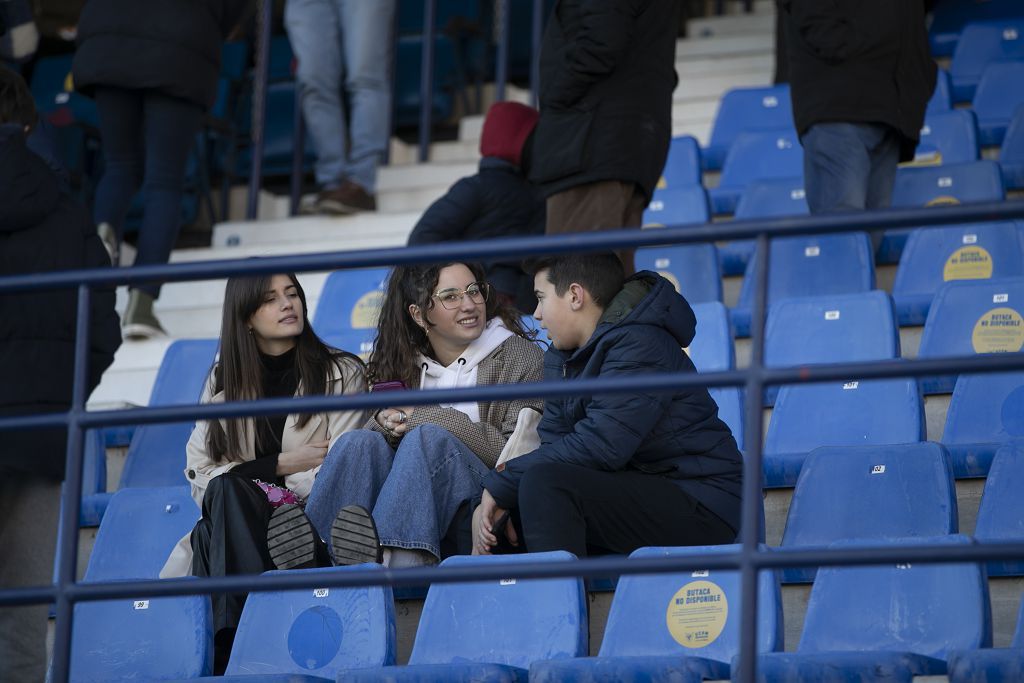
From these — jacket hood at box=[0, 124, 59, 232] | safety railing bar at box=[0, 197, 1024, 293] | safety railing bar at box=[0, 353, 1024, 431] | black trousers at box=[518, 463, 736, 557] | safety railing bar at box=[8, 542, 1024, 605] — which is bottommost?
safety railing bar at box=[8, 542, 1024, 605]

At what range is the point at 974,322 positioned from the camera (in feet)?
13.6

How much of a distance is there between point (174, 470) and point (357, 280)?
1140 millimetres

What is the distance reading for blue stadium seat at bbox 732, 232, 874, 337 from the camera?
4.88m

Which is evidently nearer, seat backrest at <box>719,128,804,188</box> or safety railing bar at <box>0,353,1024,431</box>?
safety railing bar at <box>0,353,1024,431</box>

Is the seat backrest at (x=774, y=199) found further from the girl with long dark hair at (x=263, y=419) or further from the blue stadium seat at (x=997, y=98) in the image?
the girl with long dark hair at (x=263, y=419)

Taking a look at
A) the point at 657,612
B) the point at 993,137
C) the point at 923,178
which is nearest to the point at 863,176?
the point at 923,178

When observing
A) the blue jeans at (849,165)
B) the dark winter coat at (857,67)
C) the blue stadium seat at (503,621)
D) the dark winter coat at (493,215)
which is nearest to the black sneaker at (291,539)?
the blue stadium seat at (503,621)

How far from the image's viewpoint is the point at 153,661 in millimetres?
3486

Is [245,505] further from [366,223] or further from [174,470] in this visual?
[366,223]

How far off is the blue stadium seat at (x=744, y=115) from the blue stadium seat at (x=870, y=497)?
3.06 meters

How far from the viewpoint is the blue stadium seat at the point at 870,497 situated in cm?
334

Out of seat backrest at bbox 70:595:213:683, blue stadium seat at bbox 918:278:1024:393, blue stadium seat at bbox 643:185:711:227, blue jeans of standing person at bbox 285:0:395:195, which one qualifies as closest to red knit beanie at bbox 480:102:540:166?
blue stadium seat at bbox 643:185:711:227

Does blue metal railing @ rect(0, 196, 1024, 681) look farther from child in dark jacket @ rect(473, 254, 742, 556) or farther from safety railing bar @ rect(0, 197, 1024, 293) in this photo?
child in dark jacket @ rect(473, 254, 742, 556)

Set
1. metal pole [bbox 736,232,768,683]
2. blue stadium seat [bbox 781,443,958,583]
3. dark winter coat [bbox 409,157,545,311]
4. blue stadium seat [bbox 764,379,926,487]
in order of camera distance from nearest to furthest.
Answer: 1. metal pole [bbox 736,232,768,683]
2. blue stadium seat [bbox 781,443,958,583]
3. blue stadium seat [bbox 764,379,926,487]
4. dark winter coat [bbox 409,157,545,311]
